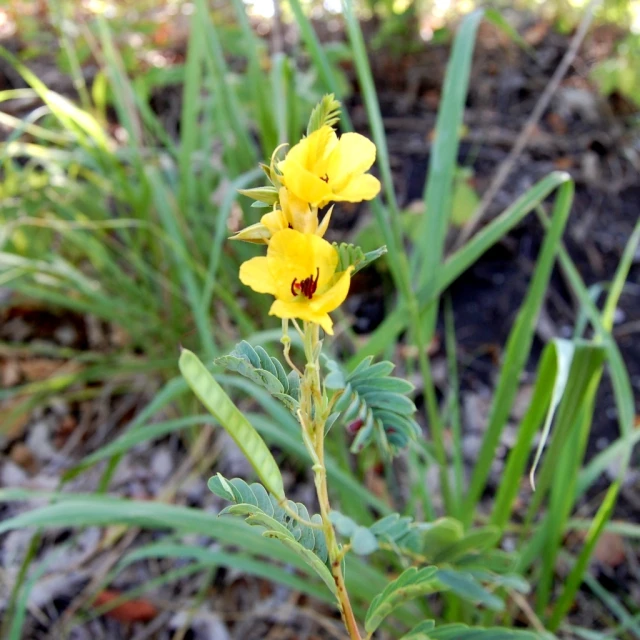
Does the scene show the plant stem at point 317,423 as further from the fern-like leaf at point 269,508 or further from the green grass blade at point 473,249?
the green grass blade at point 473,249

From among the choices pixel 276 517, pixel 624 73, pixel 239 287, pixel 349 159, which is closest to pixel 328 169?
pixel 349 159

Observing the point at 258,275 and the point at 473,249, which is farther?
the point at 473,249

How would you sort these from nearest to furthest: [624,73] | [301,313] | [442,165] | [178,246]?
1. [301,313]
2. [442,165]
3. [178,246]
4. [624,73]

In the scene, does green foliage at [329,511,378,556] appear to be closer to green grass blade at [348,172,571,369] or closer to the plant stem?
the plant stem

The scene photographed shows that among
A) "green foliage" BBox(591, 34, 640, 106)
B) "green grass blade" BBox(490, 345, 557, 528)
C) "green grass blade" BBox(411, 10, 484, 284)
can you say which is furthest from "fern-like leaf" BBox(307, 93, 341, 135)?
"green foliage" BBox(591, 34, 640, 106)

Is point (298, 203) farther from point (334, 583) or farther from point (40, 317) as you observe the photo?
point (40, 317)

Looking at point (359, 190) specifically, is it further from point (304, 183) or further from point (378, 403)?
point (378, 403)

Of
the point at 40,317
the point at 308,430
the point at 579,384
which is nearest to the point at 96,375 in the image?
the point at 40,317
